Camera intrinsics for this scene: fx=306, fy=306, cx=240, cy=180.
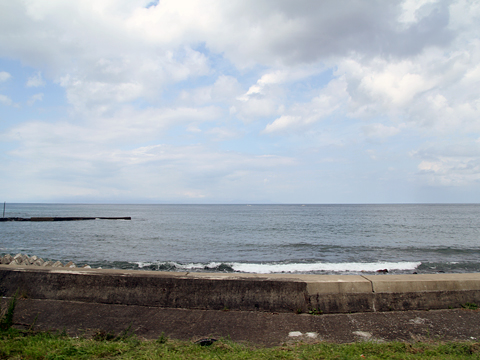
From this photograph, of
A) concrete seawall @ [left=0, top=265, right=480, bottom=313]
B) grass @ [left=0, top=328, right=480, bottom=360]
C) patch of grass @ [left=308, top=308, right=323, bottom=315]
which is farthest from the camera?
concrete seawall @ [left=0, top=265, right=480, bottom=313]

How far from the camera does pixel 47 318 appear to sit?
436 centimetres

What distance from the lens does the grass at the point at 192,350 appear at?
10.5ft

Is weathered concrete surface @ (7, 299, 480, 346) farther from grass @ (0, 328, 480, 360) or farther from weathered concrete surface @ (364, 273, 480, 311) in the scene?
grass @ (0, 328, 480, 360)

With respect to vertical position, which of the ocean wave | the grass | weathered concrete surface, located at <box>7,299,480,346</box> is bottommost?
the ocean wave

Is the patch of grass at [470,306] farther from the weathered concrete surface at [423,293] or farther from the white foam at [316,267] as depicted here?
the white foam at [316,267]

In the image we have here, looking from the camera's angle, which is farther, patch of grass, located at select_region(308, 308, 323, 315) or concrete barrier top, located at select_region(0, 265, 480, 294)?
concrete barrier top, located at select_region(0, 265, 480, 294)

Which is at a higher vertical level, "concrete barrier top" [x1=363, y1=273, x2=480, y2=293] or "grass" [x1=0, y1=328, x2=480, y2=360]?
"concrete barrier top" [x1=363, y1=273, x2=480, y2=293]

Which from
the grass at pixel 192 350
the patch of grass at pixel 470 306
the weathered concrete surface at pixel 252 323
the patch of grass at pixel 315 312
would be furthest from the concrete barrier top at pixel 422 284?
the grass at pixel 192 350

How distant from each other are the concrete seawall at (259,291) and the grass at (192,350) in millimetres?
1084

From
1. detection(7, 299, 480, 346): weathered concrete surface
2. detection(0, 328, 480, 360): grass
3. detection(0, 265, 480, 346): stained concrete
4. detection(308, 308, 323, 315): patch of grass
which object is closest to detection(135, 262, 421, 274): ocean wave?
detection(0, 265, 480, 346): stained concrete

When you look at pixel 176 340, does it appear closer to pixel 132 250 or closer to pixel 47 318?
pixel 47 318

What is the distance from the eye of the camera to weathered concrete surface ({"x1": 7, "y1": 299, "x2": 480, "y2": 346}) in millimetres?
3906

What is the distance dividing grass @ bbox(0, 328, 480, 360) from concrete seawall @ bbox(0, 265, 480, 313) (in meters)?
1.08

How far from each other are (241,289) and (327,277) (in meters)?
1.47
